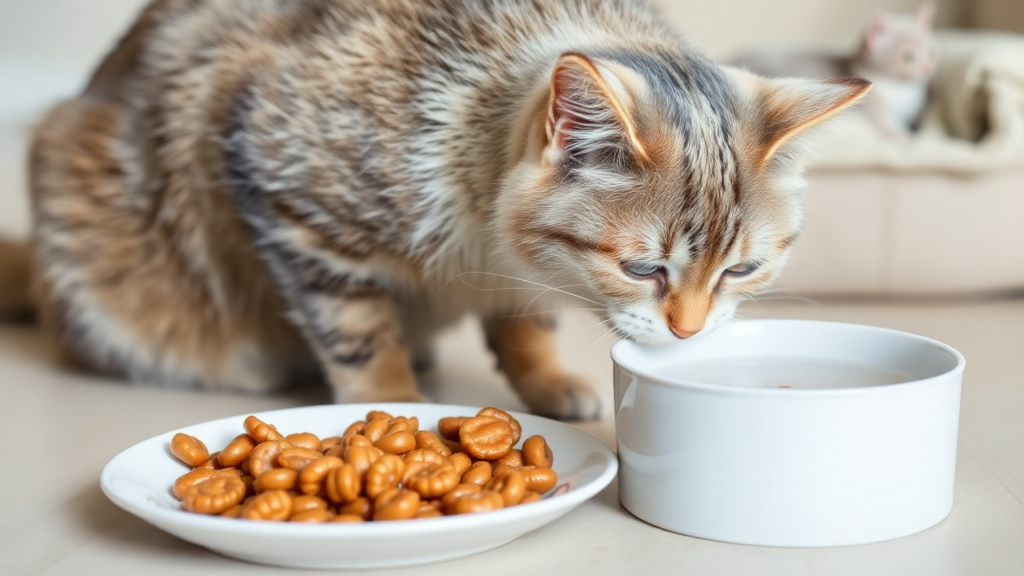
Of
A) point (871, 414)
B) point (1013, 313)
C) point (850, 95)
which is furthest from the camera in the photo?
point (1013, 313)

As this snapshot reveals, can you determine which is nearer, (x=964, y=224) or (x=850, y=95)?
(x=850, y=95)

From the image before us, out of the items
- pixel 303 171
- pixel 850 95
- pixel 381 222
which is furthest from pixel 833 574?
pixel 303 171

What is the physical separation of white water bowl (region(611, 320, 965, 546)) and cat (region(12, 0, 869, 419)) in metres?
Answer: 0.18

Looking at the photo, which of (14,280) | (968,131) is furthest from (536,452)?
(968,131)

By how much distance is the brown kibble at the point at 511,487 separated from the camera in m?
0.94

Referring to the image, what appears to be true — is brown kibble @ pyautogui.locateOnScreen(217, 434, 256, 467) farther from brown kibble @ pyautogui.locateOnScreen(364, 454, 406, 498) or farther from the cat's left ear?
the cat's left ear

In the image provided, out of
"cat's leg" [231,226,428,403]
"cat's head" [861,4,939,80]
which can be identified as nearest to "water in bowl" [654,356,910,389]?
"cat's leg" [231,226,428,403]

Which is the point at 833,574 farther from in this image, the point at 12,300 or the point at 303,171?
the point at 12,300

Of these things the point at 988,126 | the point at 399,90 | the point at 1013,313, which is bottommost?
the point at 1013,313

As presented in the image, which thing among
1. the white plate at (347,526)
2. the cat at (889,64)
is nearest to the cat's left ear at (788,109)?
the white plate at (347,526)

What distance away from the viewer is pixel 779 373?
1139mm

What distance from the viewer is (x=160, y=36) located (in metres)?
1.65

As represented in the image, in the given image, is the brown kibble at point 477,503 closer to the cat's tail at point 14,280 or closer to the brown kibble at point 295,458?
the brown kibble at point 295,458

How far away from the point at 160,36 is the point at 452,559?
3.58ft
